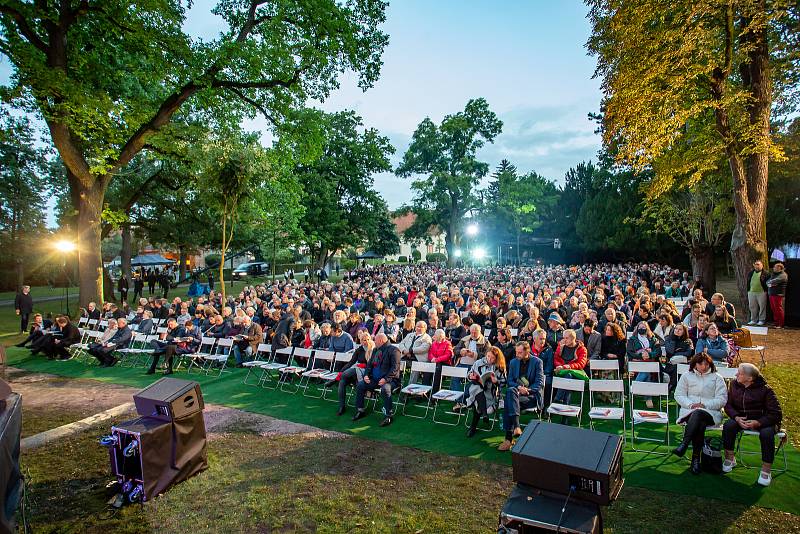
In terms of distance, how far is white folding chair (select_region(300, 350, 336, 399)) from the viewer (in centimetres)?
866

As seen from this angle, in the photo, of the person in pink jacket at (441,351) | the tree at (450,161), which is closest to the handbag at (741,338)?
the person in pink jacket at (441,351)

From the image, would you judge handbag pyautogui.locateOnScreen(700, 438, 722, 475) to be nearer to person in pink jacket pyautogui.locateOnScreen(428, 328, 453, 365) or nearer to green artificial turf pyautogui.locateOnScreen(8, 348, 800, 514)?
green artificial turf pyautogui.locateOnScreen(8, 348, 800, 514)

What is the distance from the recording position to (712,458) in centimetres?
511

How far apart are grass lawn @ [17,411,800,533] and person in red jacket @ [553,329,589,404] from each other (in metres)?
2.15

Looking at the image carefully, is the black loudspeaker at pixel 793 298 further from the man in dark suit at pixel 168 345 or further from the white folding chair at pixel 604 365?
the man in dark suit at pixel 168 345

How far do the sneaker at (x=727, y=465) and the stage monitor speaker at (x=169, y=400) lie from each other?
622 centimetres

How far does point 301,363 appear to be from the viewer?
10.5 metres

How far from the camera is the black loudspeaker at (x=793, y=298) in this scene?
12656mm

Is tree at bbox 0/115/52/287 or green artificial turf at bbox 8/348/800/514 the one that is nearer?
green artificial turf at bbox 8/348/800/514

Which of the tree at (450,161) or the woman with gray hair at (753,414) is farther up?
the tree at (450,161)

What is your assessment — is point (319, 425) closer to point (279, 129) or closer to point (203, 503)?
point (203, 503)

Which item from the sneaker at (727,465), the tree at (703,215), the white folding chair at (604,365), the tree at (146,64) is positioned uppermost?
the tree at (146,64)

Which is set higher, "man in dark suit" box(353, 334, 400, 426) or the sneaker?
"man in dark suit" box(353, 334, 400, 426)

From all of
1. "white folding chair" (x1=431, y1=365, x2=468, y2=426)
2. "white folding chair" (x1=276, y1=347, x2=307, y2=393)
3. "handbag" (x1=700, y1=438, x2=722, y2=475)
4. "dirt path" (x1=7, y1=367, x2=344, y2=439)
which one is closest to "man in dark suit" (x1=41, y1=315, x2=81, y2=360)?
"dirt path" (x1=7, y1=367, x2=344, y2=439)
